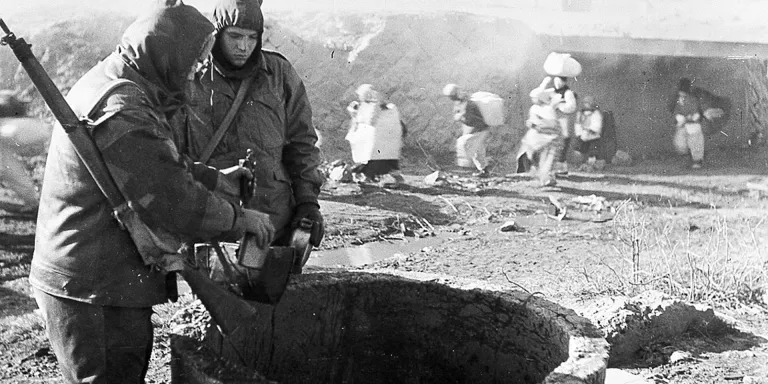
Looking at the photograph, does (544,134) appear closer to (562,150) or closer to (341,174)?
(562,150)

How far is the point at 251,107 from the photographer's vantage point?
3643 mm

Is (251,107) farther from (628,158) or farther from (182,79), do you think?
(628,158)

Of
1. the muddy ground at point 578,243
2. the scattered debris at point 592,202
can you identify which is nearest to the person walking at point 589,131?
the muddy ground at point 578,243

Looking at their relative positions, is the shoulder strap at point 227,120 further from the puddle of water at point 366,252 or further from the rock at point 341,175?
the rock at point 341,175

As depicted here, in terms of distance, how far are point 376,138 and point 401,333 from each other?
761cm

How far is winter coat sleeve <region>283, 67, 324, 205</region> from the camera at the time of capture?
379 centimetres

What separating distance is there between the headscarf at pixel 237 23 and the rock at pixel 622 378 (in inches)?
86.3

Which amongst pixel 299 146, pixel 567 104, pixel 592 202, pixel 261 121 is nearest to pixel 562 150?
pixel 567 104

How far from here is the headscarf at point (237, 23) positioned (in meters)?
3.58

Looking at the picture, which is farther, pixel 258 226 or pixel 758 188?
pixel 758 188

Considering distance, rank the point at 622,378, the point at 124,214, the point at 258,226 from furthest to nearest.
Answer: the point at 622,378
the point at 258,226
the point at 124,214

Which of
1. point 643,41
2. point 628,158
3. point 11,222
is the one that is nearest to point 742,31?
point 643,41

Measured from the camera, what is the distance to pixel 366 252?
7.80 metres

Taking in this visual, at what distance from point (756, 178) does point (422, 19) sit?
5.95 meters
